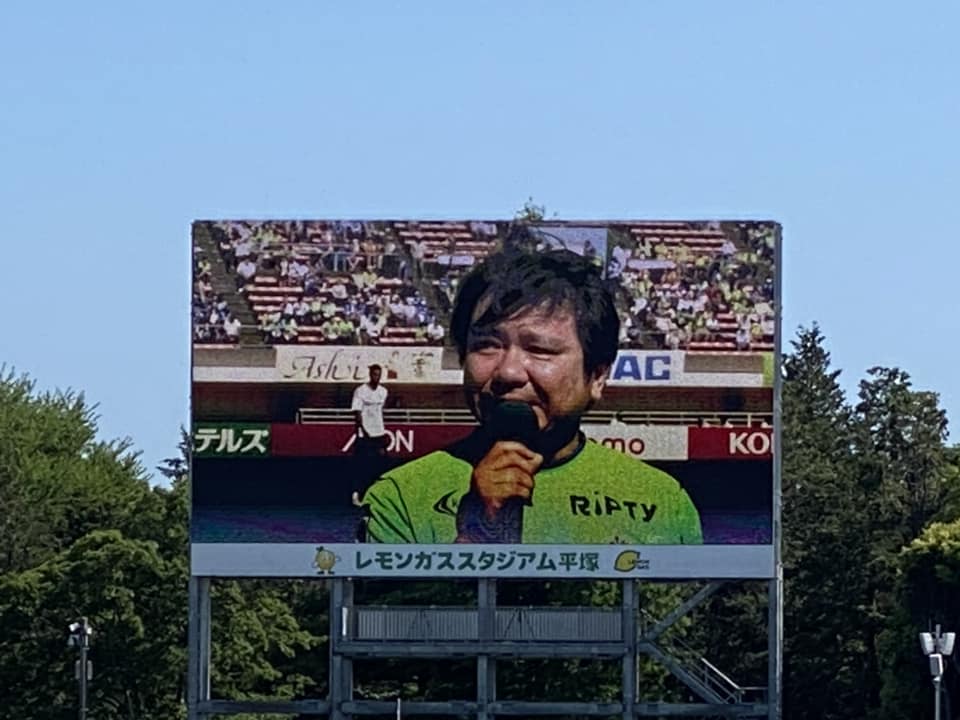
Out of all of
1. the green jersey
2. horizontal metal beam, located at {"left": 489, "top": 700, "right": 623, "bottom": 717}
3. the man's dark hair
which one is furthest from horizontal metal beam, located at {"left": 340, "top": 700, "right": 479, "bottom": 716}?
the man's dark hair

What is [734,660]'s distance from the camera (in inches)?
2886

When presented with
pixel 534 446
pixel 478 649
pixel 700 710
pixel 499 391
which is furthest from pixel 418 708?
pixel 499 391

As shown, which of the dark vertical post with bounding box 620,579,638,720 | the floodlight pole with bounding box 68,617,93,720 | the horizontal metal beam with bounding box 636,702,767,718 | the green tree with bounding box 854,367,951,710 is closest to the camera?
the horizontal metal beam with bounding box 636,702,767,718

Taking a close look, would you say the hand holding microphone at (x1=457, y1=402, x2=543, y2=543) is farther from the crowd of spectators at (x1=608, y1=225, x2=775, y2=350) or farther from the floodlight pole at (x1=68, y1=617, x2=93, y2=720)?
the floodlight pole at (x1=68, y1=617, x2=93, y2=720)

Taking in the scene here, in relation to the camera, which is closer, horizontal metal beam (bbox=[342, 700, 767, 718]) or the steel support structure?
horizontal metal beam (bbox=[342, 700, 767, 718])

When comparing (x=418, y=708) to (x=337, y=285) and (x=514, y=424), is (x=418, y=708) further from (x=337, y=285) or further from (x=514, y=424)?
(x=337, y=285)

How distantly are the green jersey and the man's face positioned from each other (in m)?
0.83

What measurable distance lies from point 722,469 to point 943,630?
19.3 meters

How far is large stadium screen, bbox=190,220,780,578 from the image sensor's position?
4294 centimetres

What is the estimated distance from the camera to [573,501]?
43.0 m

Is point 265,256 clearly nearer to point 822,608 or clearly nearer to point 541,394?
point 541,394

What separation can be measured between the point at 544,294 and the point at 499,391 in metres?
1.81

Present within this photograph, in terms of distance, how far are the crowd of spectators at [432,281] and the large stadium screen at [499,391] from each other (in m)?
0.03

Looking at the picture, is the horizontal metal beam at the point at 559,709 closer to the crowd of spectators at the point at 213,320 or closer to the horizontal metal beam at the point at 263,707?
the horizontal metal beam at the point at 263,707
